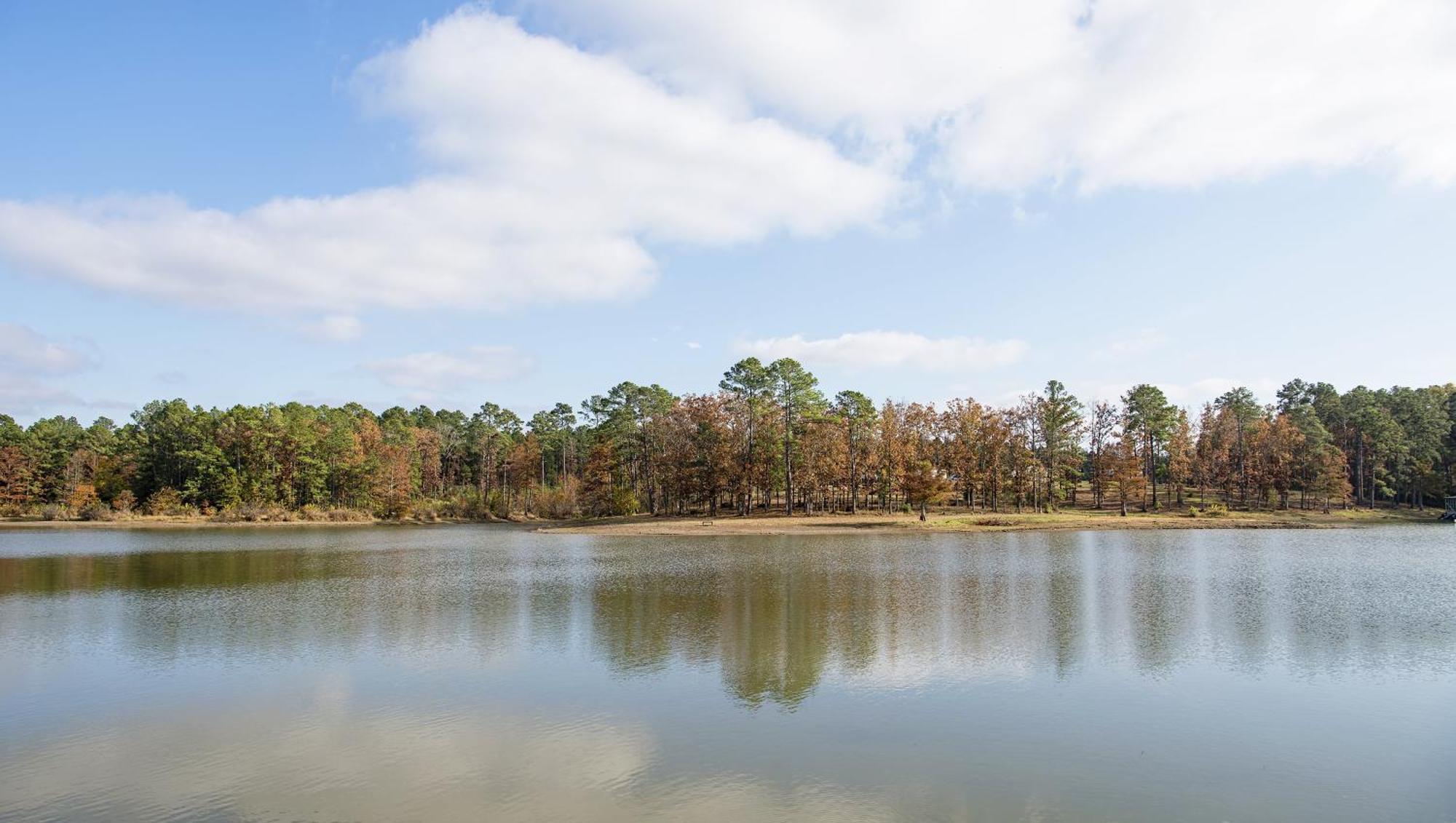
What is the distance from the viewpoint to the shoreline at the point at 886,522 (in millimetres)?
69438

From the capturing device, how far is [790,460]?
271ft

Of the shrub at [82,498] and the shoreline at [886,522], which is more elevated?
the shrub at [82,498]

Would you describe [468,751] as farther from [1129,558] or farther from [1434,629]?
[1129,558]

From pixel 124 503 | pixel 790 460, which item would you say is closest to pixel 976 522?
pixel 790 460

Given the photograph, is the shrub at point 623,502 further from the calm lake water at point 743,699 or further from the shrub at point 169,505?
the calm lake water at point 743,699

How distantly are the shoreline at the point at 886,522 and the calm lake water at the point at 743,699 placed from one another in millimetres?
32963

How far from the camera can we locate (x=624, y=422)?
91.8m

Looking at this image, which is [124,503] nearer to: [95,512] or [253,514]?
[95,512]

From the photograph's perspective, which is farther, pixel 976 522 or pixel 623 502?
pixel 623 502

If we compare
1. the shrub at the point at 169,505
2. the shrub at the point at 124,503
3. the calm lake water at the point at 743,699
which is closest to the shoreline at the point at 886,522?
the shrub at the point at 169,505

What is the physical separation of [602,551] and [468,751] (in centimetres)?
4055

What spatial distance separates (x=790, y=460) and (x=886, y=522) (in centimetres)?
1457

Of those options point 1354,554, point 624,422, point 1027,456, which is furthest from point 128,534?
point 1354,554

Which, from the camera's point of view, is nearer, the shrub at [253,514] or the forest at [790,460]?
the forest at [790,460]
